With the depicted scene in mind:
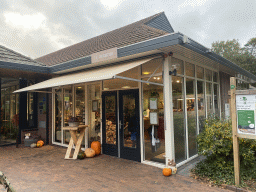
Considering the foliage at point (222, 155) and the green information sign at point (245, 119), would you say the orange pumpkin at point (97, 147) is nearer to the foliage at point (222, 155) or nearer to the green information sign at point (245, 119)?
the foliage at point (222, 155)

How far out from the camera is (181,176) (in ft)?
13.9

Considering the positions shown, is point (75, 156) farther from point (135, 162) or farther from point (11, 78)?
point (11, 78)

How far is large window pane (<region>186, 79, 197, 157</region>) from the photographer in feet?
17.8

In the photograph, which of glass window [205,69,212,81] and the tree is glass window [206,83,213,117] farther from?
the tree

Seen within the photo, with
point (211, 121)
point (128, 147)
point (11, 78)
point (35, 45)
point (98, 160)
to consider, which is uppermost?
point (35, 45)

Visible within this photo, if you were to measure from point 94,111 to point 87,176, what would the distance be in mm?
2753

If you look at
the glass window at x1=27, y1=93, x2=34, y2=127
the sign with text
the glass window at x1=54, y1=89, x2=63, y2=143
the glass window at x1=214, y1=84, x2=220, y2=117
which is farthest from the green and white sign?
the glass window at x1=27, y1=93, x2=34, y2=127

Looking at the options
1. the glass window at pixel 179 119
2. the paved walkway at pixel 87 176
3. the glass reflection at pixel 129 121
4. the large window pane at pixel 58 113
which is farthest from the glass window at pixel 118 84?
the large window pane at pixel 58 113

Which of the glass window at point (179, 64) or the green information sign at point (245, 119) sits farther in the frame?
the glass window at point (179, 64)

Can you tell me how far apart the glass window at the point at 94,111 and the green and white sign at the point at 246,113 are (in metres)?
4.34

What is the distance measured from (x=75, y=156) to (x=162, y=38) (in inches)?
174

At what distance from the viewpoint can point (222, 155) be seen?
4176 mm

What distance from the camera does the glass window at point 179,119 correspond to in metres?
4.83

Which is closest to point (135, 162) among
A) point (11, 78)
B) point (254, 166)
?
point (254, 166)
